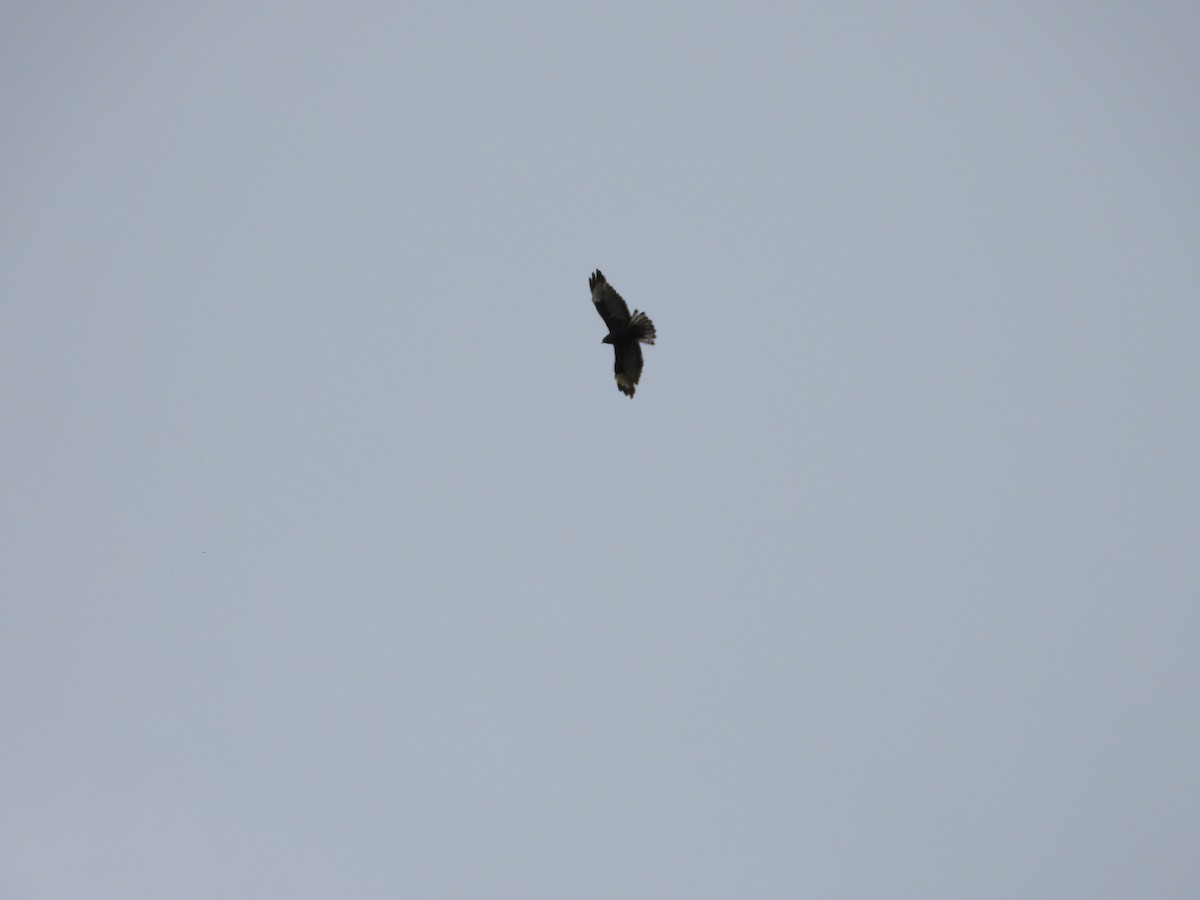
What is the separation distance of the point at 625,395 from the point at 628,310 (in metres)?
2.15

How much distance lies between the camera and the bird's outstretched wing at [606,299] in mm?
30547

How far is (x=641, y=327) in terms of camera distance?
30906mm

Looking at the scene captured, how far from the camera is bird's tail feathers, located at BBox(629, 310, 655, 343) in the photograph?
30.8 metres

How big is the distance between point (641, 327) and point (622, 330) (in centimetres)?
43

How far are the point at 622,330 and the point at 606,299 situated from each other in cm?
84

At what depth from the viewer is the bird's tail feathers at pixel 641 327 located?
3084 centimetres

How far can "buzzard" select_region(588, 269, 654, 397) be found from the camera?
30594mm

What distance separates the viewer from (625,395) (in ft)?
104

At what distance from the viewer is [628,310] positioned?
30.7 meters

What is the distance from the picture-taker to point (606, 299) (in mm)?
30578

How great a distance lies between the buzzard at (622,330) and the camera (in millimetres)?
30594

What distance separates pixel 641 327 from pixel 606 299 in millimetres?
1040

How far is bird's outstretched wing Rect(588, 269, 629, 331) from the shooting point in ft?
100
